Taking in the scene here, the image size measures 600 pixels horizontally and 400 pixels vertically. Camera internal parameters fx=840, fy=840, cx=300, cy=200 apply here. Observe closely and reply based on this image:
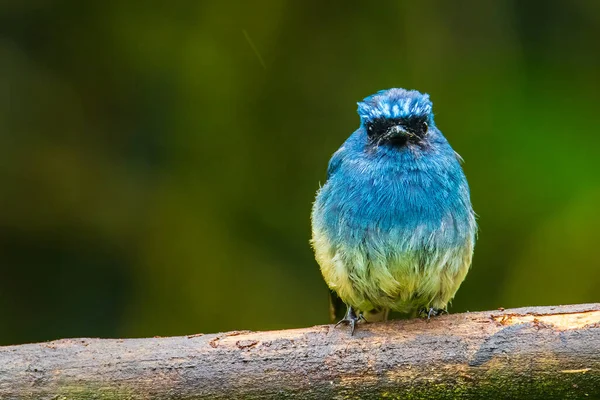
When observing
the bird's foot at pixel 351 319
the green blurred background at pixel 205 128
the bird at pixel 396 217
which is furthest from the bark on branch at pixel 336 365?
the green blurred background at pixel 205 128

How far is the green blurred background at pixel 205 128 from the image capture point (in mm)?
6773

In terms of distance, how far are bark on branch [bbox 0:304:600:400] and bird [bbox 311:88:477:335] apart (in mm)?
395

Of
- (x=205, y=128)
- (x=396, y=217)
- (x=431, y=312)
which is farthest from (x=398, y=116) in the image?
(x=205, y=128)

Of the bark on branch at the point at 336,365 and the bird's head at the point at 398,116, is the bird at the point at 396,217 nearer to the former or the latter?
the bird's head at the point at 398,116

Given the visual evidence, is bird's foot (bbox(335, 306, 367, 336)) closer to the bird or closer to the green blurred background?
the bird

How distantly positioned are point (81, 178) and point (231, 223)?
4.21 feet

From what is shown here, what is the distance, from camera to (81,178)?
688cm

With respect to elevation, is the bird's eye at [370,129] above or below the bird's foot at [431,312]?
Answer: above

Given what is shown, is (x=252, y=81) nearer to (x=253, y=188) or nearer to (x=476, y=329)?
(x=253, y=188)

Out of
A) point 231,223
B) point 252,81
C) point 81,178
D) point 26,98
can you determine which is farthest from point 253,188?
point 26,98

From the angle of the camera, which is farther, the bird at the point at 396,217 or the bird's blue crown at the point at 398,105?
the bird's blue crown at the point at 398,105

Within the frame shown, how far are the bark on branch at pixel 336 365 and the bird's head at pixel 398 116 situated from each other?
3.60ft

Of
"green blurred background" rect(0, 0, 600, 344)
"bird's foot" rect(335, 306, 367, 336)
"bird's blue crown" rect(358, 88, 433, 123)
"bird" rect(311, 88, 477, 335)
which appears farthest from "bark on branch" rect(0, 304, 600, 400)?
"green blurred background" rect(0, 0, 600, 344)

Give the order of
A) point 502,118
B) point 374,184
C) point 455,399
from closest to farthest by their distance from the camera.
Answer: point 455,399 < point 374,184 < point 502,118
